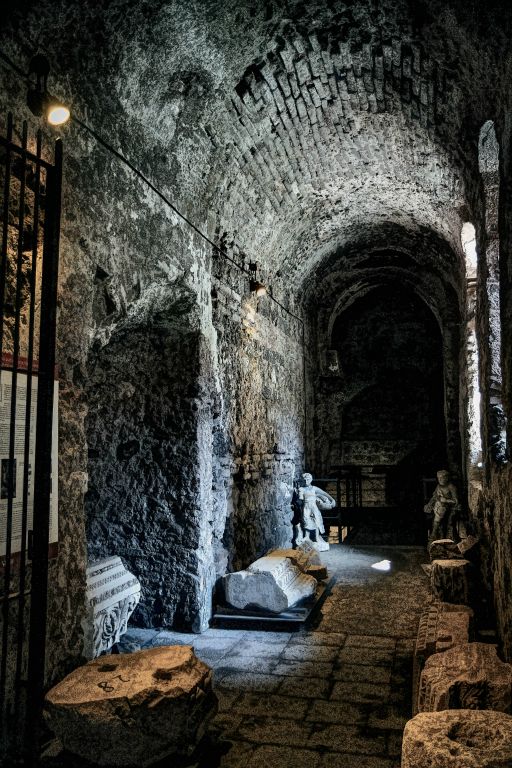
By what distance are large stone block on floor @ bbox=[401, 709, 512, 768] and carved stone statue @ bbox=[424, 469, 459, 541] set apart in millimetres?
6237

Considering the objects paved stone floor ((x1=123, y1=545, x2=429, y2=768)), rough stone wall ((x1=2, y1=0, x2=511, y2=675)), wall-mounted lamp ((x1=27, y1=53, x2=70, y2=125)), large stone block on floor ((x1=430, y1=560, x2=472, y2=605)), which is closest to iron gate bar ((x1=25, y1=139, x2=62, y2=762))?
wall-mounted lamp ((x1=27, y1=53, x2=70, y2=125))

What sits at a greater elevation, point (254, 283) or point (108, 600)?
point (254, 283)

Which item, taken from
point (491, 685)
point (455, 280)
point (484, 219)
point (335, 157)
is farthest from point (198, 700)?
point (455, 280)

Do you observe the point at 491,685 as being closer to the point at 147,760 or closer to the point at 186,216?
the point at 147,760

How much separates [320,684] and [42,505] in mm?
2622

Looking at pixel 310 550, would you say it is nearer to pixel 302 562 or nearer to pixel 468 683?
pixel 302 562

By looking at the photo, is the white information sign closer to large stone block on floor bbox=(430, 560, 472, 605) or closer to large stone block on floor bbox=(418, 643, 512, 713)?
large stone block on floor bbox=(418, 643, 512, 713)

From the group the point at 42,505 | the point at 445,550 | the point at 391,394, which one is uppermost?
the point at 391,394

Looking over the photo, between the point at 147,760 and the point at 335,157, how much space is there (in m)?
5.89

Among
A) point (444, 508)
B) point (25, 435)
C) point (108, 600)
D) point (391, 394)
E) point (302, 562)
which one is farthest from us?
point (391, 394)

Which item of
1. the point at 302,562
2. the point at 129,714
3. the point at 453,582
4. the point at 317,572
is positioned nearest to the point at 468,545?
the point at 453,582

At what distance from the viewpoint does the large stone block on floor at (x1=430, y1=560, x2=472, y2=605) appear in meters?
5.27

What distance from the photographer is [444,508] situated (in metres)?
8.50

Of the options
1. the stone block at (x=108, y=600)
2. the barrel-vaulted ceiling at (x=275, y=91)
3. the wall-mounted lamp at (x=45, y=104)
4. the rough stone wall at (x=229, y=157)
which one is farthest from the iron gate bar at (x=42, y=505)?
the barrel-vaulted ceiling at (x=275, y=91)
